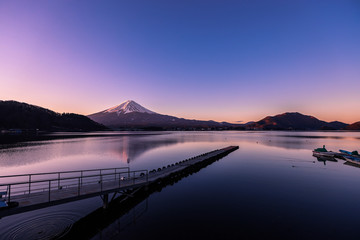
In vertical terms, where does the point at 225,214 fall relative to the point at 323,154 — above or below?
below

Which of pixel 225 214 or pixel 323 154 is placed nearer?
pixel 225 214

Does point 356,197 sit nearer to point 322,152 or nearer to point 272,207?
point 272,207

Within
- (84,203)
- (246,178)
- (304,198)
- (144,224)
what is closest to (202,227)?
(144,224)

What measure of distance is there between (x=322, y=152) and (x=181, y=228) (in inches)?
2271

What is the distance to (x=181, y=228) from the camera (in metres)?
14.2

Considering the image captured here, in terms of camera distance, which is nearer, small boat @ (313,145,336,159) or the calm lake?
the calm lake

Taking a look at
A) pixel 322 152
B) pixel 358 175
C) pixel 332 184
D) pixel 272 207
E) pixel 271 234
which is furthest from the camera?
pixel 322 152

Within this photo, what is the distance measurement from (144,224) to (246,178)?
20.2m

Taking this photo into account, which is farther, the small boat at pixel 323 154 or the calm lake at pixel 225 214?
the small boat at pixel 323 154

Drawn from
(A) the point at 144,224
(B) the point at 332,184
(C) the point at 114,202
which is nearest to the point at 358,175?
(B) the point at 332,184

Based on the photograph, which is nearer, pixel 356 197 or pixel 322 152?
pixel 356 197

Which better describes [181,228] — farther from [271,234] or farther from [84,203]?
[84,203]

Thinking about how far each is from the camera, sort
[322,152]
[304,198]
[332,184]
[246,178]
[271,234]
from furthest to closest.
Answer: [322,152]
[246,178]
[332,184]
[304,198]
[271,234]

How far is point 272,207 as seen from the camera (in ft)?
60.2
